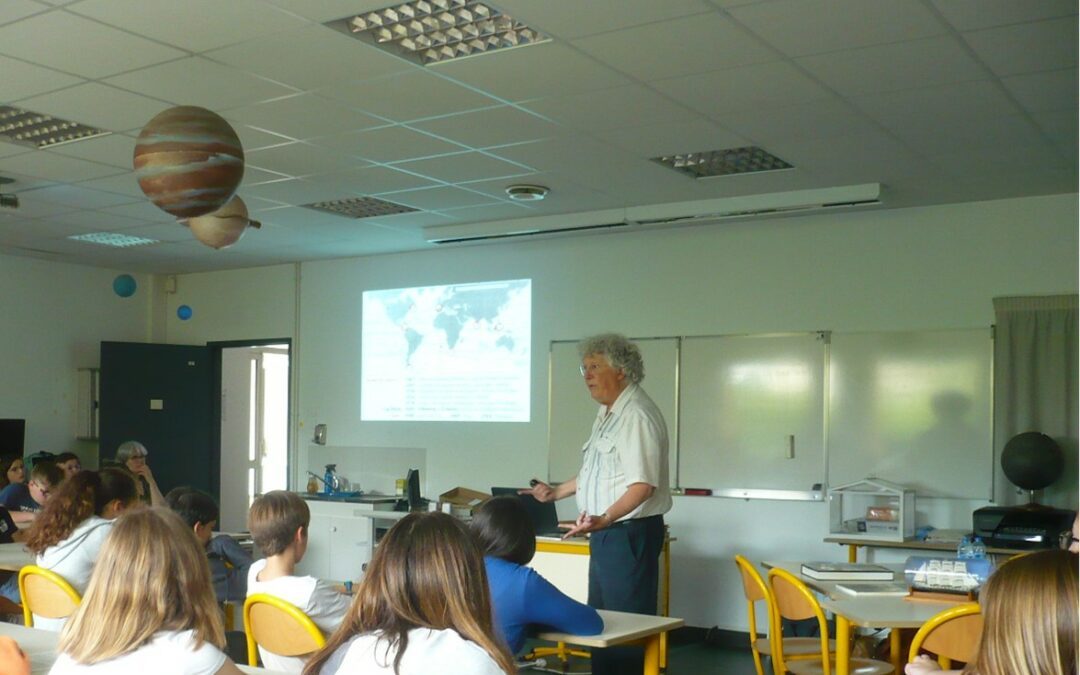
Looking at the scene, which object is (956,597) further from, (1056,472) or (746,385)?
(746,385)

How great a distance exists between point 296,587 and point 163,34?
212cm

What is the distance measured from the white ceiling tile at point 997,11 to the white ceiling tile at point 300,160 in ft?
10.4

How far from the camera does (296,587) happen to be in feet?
11.0

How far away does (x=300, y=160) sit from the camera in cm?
607

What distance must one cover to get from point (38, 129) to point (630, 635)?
4.07 metres

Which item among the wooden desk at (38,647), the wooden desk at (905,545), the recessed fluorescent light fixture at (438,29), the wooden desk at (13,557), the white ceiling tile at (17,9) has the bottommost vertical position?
the wooden desk at (905,545)

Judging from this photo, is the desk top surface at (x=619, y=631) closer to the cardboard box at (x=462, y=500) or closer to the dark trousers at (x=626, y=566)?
the dark trousers at (x=626, y=566)

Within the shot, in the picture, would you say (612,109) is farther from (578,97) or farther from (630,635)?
(630,635)

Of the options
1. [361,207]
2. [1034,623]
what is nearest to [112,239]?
[361,207]

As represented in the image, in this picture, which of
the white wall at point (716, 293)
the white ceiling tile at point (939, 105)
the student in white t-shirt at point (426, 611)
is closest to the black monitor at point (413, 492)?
the white wall at point (716, 293)

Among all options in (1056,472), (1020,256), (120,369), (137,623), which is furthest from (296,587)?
(120,369)

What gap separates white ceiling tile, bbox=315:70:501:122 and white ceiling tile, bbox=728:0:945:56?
134 cm

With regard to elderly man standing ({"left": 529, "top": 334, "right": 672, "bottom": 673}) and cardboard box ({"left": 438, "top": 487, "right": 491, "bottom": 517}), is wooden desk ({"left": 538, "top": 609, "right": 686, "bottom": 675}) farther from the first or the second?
cardboard box ({"left": 438, "top": 487, "right": 491, "bottom": 517})

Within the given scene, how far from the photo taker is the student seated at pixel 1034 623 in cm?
185
